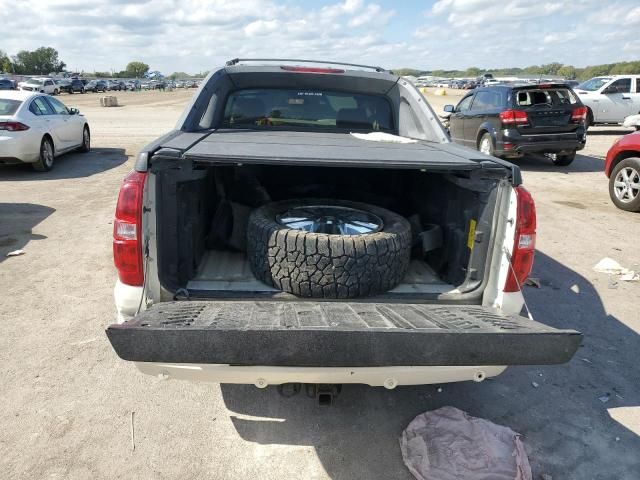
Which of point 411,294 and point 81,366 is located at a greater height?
point 411,294

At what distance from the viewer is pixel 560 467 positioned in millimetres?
2588

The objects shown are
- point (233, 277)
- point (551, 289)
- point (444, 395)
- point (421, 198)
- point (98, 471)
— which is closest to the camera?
point (98, 471)

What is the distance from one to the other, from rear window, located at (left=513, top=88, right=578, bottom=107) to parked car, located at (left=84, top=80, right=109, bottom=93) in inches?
2294

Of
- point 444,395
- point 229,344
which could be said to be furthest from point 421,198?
point 229,344

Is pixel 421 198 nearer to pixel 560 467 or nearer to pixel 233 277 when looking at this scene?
pixel 233 277

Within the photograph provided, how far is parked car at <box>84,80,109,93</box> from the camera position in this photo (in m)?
57.4

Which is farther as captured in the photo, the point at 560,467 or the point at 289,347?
the point at 560,467

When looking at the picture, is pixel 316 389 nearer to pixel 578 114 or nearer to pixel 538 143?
pixel 538 143

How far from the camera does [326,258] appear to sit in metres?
2.45

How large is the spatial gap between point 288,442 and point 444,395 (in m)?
1.11

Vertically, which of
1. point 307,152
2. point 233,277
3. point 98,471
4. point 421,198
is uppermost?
point 307,152

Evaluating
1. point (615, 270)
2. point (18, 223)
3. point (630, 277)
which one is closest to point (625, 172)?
point (615, 270)

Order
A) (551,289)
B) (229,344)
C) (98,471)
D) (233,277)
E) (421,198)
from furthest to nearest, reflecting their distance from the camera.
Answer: (551,289) < (421,198) < (233,277) < (98,471) < (229,344)

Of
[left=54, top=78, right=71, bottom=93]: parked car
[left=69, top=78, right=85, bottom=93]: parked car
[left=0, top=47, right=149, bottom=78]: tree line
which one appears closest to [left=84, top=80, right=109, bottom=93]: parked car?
[left=69, top=78, right=85, bottom=93]: parked car
